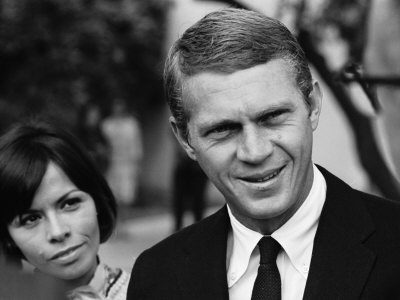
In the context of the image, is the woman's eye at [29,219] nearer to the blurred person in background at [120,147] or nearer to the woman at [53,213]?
the woman at [53,213]

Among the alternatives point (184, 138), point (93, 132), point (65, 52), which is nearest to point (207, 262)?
point (184, 138)

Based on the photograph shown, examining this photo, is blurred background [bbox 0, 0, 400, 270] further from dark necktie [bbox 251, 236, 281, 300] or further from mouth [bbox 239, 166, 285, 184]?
mouth [bbox 239, 166, 285, 184]

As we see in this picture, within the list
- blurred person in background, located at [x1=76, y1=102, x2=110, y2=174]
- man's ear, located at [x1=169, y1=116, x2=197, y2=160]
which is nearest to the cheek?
man's ear, located at [x1=169, y1=116, x2=197, y2=160]

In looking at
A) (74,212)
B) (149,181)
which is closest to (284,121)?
(74,212)

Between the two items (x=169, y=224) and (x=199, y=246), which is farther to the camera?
(x=169, y=224)

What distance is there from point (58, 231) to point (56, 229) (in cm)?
1

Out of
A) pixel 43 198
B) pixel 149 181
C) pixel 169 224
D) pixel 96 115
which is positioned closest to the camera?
pixel 43 198

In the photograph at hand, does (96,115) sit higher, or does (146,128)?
(96,115)

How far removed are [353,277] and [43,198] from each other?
1.25 m

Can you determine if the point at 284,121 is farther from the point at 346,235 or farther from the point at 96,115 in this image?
the point at 96,115

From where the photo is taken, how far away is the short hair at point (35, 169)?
8.86ft

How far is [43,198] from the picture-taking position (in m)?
2.69

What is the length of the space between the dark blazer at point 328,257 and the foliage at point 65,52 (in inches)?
394

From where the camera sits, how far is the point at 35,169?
2729 millimetres
